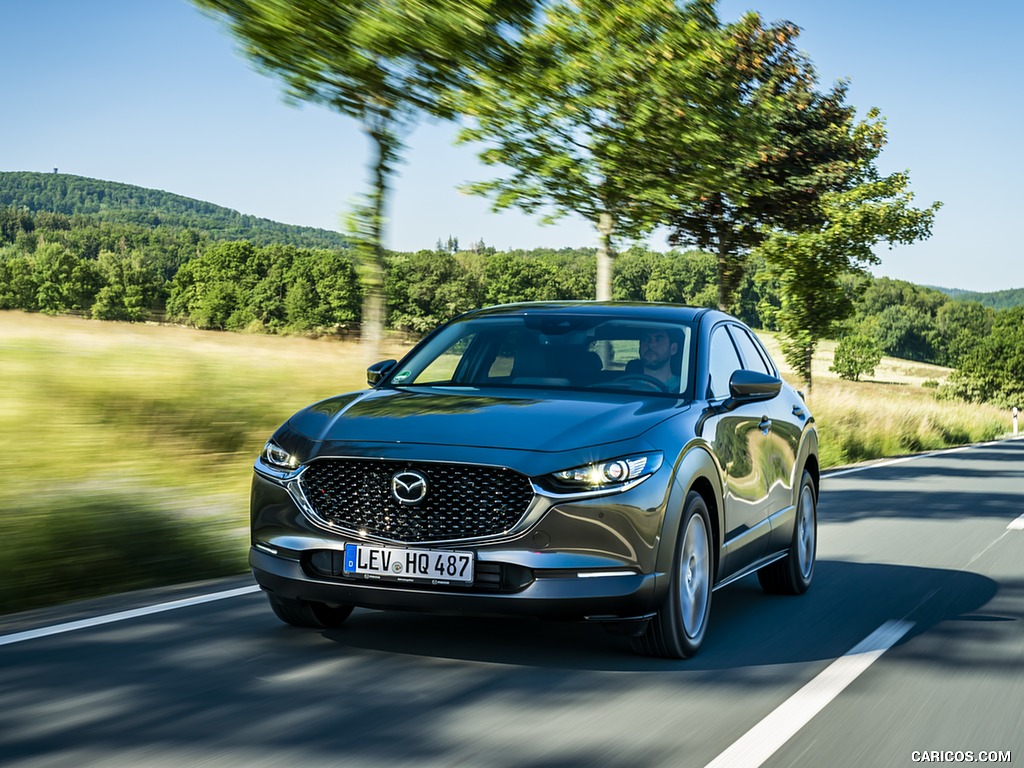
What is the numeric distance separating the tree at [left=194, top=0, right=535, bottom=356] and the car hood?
6720 mm

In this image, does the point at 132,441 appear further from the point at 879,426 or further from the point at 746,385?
the point at 879,426

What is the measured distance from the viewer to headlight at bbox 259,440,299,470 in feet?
17.3

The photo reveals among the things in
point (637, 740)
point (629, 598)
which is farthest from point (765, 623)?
point (637, 740)

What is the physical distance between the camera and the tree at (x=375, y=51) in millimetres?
11656

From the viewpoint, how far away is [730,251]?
2373 centimetres

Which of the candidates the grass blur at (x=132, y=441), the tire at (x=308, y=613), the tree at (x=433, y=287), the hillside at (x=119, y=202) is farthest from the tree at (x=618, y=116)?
the hillside at (x=119, y=202)

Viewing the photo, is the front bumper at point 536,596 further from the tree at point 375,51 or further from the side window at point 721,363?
the tree at point 375,51

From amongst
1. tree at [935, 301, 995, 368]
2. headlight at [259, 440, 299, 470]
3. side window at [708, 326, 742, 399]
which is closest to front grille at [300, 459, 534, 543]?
headlight at [259, 440, 299, 470]

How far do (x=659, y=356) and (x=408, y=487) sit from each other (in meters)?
1.82

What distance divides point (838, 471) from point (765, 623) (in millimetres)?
12704

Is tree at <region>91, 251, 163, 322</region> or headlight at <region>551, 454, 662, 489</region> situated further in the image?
tree at <region>91, 251, 163, 322</region>

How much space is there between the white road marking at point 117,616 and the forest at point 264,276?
4646 mm

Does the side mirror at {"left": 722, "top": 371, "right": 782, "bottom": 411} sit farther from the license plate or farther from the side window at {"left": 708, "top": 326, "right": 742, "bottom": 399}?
the license plate

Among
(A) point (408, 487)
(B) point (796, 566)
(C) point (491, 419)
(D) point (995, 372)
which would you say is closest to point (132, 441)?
(B) point (796, 566)
